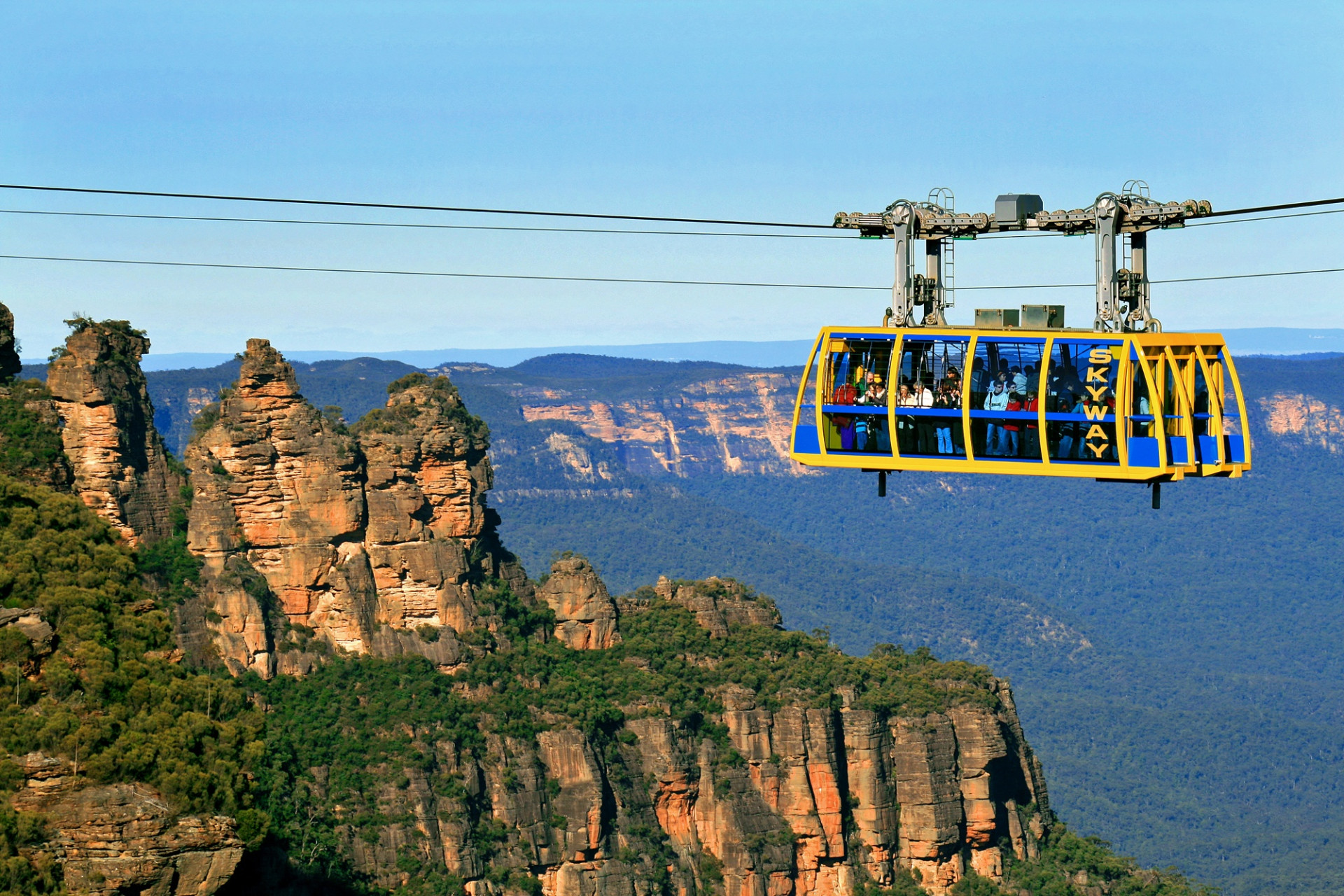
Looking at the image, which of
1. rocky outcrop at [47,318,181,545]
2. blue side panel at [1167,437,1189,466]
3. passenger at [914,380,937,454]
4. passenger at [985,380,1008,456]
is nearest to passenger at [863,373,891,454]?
passenger at [914,380,937,454]

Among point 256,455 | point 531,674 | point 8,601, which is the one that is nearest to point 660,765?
point 531,674

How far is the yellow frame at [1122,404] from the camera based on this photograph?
36531mm

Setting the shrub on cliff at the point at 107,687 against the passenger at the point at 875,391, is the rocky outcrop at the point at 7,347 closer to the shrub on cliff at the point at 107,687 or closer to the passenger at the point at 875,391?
the shrub on cliff at the point at 107,687

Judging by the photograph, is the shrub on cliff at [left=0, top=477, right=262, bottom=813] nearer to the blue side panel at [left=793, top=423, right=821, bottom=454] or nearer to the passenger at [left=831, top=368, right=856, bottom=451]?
the blue side panel at [left=793, top=423, right=821, bottom=454]

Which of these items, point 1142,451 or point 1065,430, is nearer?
point 1142,451

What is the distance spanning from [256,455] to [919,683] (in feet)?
116

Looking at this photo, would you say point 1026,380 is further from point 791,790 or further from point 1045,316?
point 791,790

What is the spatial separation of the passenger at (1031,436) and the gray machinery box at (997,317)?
5.41 ft

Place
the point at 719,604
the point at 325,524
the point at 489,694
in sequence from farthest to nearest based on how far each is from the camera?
1. the point at 719,604
2. the point at 489,694
3. the point at 325,524

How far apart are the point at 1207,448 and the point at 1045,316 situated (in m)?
3.91

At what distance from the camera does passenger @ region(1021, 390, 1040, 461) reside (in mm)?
37969

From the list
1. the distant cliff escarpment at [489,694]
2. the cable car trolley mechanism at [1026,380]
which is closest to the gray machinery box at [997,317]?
the cable car trolley mechanism at [1026,380]

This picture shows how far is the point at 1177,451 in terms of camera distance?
37219 millimetres

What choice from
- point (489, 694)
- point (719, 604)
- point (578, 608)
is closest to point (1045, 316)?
point (489, 694)
